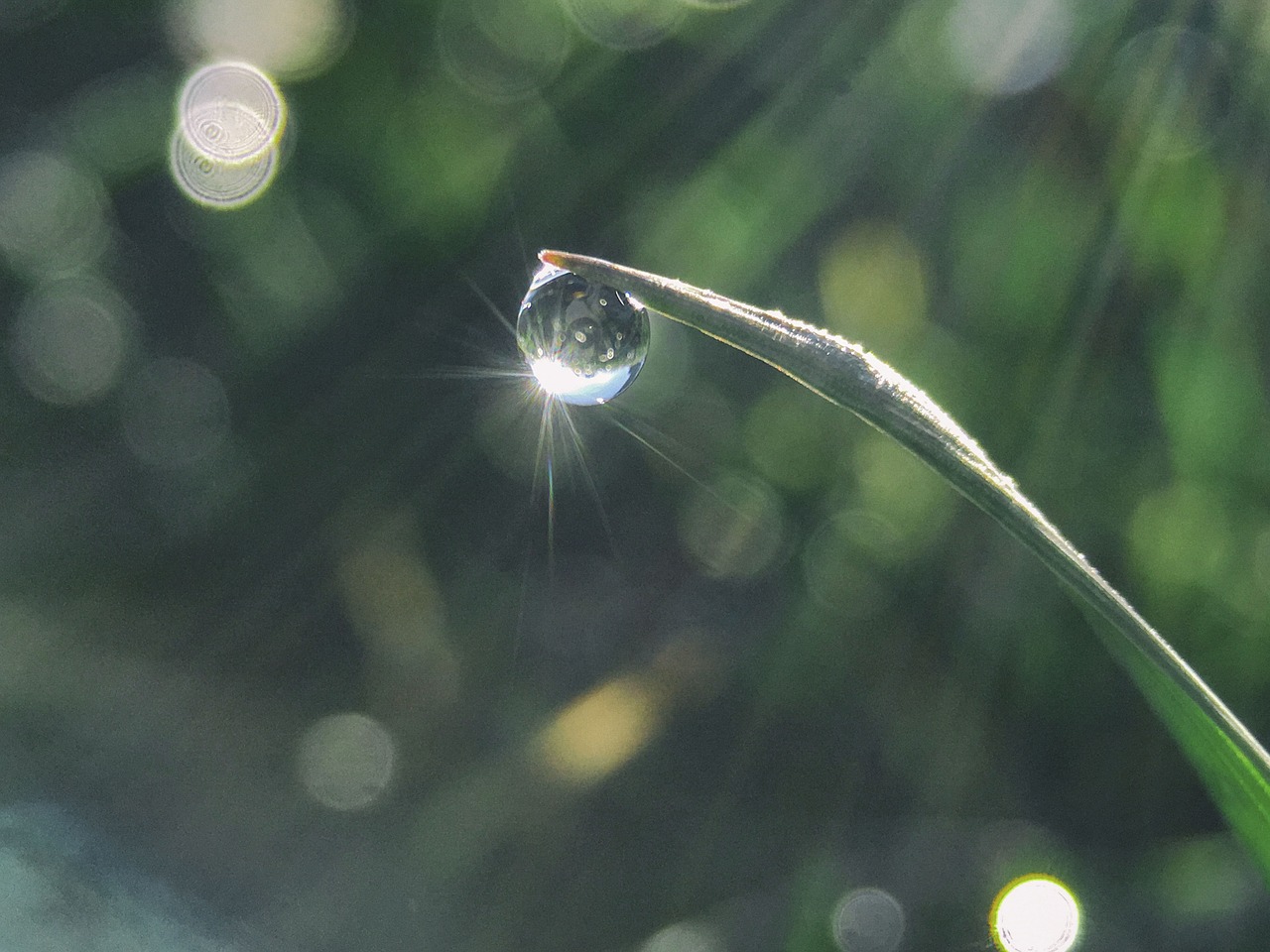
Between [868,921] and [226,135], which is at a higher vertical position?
[226,135]

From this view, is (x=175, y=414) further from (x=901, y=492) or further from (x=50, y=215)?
(x=901, y=492)

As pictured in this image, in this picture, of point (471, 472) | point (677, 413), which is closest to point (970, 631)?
point (677, 413)

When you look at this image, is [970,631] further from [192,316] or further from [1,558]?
[1,558]

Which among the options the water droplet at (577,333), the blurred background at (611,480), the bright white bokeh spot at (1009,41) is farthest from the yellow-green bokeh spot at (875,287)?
the water droplet at (577,333)

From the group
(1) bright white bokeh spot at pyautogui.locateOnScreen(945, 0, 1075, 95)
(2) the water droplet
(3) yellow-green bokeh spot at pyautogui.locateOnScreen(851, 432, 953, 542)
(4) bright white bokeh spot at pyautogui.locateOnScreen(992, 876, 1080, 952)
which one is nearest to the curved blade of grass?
(2) the water droplet

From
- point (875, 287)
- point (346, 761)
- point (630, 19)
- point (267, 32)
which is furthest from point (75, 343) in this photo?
Result: point (875, 287)

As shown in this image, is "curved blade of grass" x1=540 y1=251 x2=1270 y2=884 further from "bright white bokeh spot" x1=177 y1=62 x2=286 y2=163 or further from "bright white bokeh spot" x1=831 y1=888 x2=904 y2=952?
"bright white bokeh spot" x1=177 y1=62 x2=286 y2=163

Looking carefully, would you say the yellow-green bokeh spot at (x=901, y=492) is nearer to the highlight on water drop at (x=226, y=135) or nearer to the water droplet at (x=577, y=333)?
the water droplet at (x=577, y=333)
